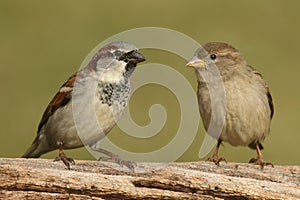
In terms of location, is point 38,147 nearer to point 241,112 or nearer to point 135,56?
point 135,56

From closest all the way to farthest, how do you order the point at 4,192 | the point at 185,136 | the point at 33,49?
the point at 4,192
the point at 185,136
the point at 33,49

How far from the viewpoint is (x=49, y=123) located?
5656 mm

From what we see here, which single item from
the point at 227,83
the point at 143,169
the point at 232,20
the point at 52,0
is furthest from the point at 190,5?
the point at 143,169

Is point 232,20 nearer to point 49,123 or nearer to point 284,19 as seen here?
Result: point 284,19

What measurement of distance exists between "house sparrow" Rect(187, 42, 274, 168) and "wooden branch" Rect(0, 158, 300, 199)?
77 cm

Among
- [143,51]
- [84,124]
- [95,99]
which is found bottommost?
[84,124]

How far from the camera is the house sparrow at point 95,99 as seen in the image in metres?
5.33

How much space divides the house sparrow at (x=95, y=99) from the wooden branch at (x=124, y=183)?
0.44m

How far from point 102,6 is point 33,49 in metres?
1.65

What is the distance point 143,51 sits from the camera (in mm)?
9695

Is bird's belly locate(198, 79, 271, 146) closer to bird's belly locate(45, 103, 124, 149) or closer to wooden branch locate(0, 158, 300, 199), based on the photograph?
bird's belly locate(45, 103, 124, 149)

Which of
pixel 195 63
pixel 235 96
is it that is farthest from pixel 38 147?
pixel 235 96

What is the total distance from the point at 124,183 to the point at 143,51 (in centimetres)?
513

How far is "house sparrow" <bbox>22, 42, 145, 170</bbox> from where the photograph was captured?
5332 millimetres
